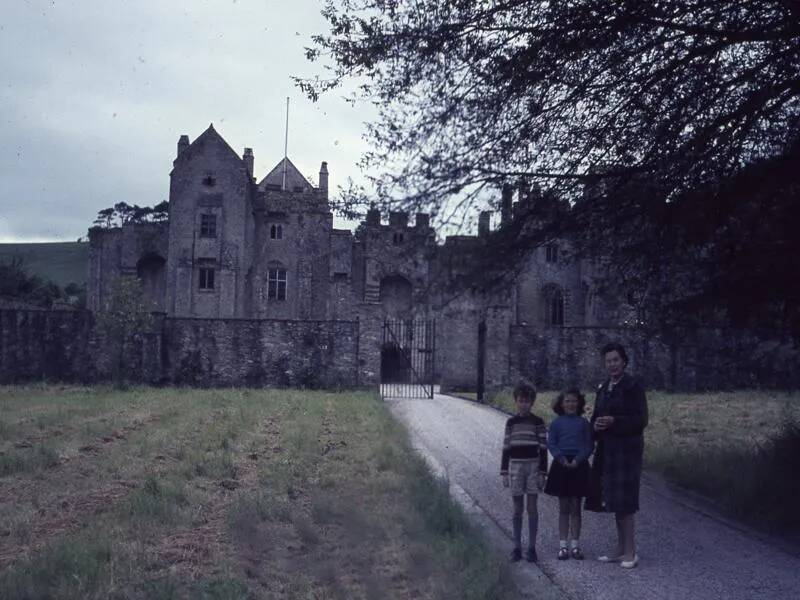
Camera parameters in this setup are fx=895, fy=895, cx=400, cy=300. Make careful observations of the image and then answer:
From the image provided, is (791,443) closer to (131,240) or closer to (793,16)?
(793,16)

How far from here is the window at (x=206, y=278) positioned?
5071 cm

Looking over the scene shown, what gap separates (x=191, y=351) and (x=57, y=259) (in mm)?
100657

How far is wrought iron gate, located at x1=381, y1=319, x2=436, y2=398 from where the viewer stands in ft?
92.8

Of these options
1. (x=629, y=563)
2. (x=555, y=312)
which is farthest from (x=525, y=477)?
(x=555, y=312)

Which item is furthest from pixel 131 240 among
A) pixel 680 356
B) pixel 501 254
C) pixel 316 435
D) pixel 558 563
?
pixel 558 563

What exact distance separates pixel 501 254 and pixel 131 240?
149 ft

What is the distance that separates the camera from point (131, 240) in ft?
174

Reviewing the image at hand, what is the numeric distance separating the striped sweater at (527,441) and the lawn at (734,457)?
3067mm

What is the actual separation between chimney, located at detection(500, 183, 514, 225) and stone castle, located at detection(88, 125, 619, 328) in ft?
120

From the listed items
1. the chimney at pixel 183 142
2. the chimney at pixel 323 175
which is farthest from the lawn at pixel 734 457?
the chimney at pixel 323 175

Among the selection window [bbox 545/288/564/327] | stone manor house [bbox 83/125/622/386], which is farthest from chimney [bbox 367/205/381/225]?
window [bbox 545/288/564/327]

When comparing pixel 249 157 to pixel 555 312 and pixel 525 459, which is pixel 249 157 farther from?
pixel 525 459

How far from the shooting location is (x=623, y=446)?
25.7 feet

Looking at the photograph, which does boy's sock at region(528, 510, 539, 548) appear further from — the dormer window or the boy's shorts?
the dormer window
